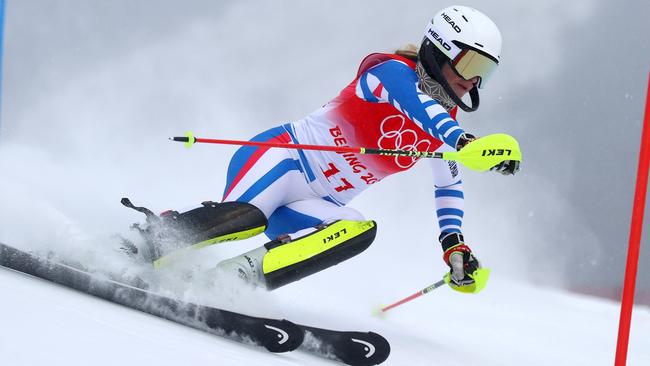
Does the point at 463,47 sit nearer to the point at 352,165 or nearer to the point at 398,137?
the point at 398,137

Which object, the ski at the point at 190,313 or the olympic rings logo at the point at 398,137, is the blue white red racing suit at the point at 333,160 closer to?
the olympic rings logo at the point at 398,137

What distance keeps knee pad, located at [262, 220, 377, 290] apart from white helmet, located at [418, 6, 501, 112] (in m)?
0.57

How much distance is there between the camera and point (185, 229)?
270cm

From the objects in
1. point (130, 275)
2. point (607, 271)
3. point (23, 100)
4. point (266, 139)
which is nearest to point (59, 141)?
point (23, 100)

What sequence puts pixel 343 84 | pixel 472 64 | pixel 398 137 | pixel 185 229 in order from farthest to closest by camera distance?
pixel 343 84
pixel 398 137
pixel 472 64
pixel 185 229

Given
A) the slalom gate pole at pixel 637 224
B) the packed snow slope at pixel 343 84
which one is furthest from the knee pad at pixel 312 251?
the packed snow slope at pixel 343 84

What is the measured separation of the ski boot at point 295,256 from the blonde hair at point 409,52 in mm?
634

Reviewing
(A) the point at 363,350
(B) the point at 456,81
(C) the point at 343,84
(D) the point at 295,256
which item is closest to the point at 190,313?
(D) the point at 295,256

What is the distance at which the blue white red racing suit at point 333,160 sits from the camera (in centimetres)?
294

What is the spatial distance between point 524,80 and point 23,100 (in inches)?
142

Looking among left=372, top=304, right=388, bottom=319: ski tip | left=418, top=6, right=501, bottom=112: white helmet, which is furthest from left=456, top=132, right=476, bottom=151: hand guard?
left=372, top=304, right=388, bottom=319: ski tip

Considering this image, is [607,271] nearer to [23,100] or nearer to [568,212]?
[568,212]

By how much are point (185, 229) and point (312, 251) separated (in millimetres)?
420

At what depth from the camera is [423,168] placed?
19.7 ft
